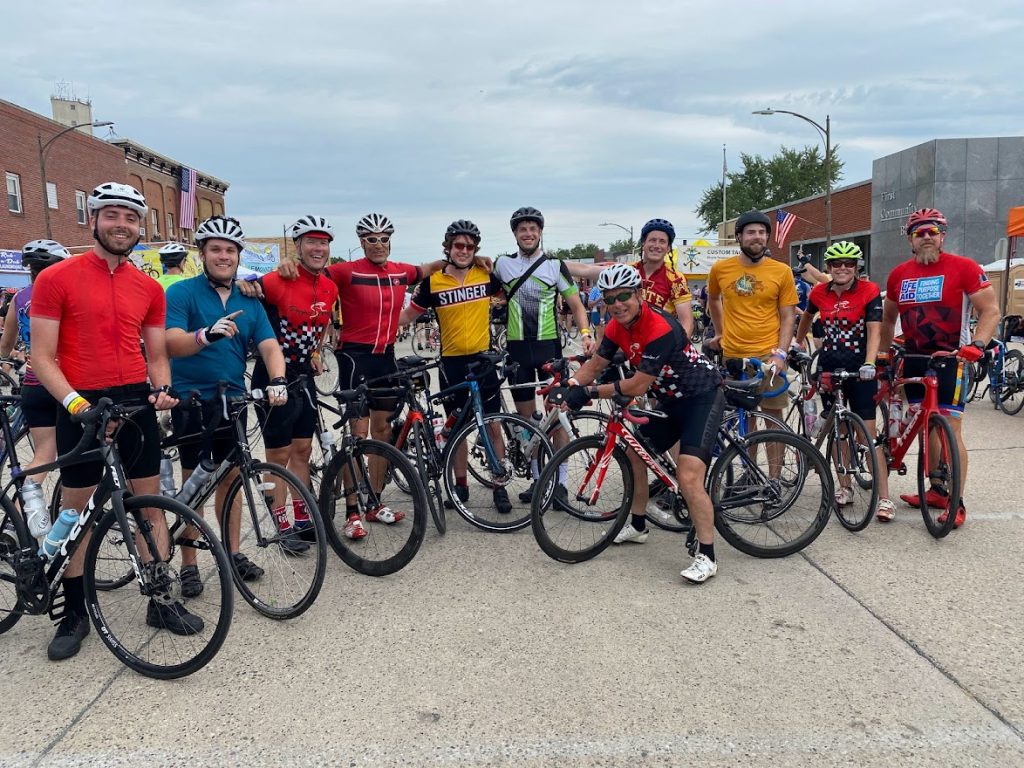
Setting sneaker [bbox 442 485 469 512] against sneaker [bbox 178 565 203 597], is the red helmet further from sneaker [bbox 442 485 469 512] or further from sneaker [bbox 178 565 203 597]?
sneaker [bbox 178 565 203 597]

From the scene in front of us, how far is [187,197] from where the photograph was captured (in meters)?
47.2

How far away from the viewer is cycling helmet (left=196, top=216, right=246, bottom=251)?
3.89m

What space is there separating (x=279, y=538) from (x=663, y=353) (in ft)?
7.62

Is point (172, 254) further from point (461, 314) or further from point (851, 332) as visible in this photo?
point (851, 332)

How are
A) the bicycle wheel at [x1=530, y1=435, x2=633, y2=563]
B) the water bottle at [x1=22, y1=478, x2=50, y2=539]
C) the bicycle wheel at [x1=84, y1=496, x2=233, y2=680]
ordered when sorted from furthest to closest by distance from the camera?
the bicycle wheel at [x1=530, y1=435, x2=633, y2=563], the water bottle at [x1=22, y1=478, x2=50, y2=539], the bicycle wheel at [x1=84, y1=496, x2=233, y2=680]

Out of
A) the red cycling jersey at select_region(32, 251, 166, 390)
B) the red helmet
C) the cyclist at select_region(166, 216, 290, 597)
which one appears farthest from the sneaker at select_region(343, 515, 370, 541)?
the red helmet

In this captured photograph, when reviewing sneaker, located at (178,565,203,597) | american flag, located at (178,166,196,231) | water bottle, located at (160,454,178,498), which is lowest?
sneaker, located at (178,565,203,597)

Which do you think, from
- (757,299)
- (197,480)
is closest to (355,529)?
(197,480)

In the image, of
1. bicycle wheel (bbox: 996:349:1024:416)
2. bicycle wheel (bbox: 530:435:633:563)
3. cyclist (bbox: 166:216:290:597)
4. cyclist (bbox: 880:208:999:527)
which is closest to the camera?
cyclist (bbox: 166:216:290:597)

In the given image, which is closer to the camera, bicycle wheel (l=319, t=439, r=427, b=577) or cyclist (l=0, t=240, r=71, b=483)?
bicycle wheel (l=319, t=439, r=427, b=577)

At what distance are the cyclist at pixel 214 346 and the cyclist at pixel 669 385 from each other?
187 centimetres

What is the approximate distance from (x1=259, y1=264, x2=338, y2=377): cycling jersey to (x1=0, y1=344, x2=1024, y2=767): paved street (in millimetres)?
1440

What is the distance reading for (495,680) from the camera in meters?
3.09

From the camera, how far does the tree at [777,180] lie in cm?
5703
